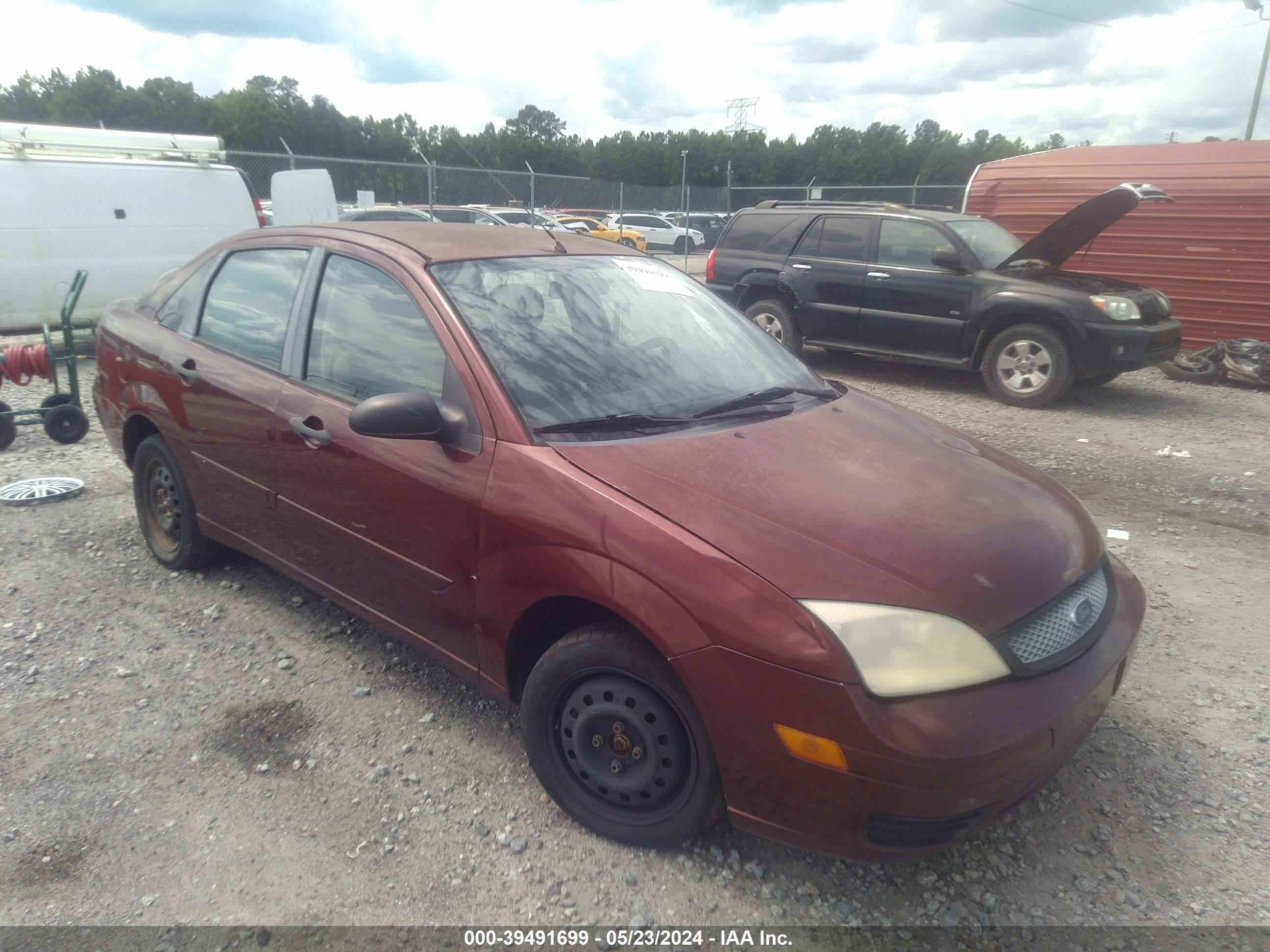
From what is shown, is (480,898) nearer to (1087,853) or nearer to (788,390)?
(1087,853)

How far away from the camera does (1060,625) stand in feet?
7.53

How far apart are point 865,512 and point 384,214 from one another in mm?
15970

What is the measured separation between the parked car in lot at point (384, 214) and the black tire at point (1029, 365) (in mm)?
11141


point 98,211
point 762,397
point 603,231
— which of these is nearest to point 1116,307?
point 762,397

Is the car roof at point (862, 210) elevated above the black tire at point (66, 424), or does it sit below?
above

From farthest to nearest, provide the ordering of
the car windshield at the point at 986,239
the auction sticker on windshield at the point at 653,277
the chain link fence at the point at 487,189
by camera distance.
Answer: the chain link fence at the point at 487,189, the car windshield at the point at 986,239, the auction sticker on windshield at the point at 653,277

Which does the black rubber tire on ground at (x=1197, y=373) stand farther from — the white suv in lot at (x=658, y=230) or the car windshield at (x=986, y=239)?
the white suv in lot at (x=658, y=230)

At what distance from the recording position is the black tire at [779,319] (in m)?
9.80

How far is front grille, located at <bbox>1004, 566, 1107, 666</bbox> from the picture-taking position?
7.13 feet

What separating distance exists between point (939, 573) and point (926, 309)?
7.28 m

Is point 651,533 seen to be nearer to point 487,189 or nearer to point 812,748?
point 812,748

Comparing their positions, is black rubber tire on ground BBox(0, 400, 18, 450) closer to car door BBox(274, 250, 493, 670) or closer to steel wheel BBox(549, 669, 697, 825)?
car door BBox(274, 250, 493, 670)

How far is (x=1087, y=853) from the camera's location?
2510mm

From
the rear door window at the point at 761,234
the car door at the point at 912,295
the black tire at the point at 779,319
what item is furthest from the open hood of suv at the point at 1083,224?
the rear door window at the point at 761,234
